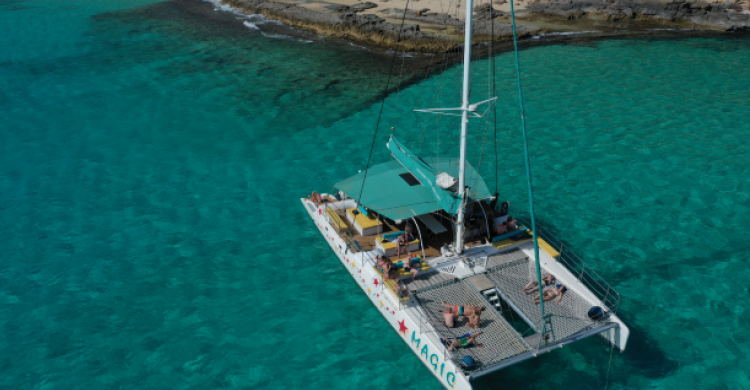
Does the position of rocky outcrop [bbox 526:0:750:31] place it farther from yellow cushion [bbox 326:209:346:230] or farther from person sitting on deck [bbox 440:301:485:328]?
person sitting on deck [bbox 440:301:485:328]

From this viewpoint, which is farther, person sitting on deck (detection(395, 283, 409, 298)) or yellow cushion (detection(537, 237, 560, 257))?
yellow cushion (detection(537, 237, 560, 257))

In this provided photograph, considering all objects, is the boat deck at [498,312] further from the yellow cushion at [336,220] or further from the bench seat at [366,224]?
the yellow cushion at [336,220]

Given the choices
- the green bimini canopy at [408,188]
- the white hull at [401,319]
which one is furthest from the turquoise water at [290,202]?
the green bimini canopy at [408,188]

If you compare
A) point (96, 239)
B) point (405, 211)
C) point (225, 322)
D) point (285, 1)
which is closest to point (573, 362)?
point (405, 211)

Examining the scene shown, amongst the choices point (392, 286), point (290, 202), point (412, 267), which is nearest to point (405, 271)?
point (412, 267)

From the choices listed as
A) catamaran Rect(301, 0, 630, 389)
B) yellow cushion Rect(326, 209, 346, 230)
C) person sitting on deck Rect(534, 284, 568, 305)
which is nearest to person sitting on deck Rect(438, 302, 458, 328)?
catamaran Rect(301, 0, 630, 389)
